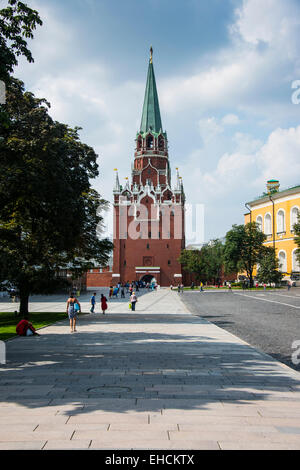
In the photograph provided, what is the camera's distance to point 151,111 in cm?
7675

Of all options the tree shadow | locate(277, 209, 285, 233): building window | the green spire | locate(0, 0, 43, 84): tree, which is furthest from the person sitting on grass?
the green spire

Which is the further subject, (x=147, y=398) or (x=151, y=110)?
(x=151, y=110)

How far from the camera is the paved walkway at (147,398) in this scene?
4.45 metres

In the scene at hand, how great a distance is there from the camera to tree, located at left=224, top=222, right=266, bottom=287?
54.8 metres

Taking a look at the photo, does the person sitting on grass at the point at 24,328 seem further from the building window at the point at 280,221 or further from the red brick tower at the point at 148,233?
the red brick tower at the point at 148,233

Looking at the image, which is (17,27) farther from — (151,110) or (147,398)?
(151,110)

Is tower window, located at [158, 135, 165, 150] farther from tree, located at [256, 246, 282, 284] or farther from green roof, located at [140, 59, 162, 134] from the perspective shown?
tree, located at [256, 246, 282, 284]

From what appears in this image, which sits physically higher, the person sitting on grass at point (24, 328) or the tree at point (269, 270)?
the tree at point (269, 270)

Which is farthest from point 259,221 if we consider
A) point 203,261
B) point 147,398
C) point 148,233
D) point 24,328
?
point 147,398

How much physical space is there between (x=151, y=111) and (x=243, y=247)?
3501 cm

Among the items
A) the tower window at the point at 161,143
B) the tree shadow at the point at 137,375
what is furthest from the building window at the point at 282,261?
the tree shadow at the point at 137,375

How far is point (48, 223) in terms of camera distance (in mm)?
14758

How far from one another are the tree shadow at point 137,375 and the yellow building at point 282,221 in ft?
139
